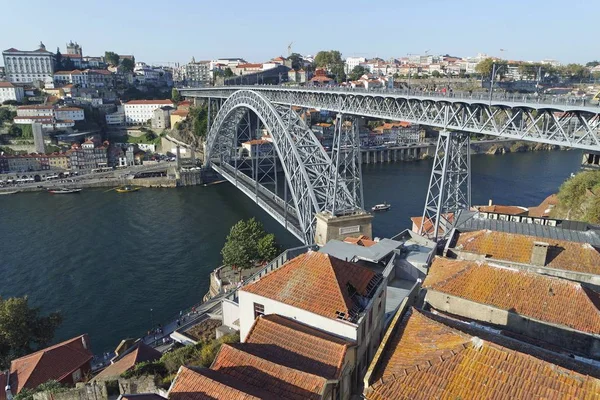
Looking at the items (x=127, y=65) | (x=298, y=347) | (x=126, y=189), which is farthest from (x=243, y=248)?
(x=127, y=65)

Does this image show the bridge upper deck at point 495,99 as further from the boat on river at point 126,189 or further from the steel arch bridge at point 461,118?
the boat on river at point 126,189

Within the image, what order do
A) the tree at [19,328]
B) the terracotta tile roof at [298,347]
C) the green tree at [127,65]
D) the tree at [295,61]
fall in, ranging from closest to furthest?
the terracotta tile roof at [298,347] → the tree at [19,328] → the tree at [295,61] → the green tree at [127,65]

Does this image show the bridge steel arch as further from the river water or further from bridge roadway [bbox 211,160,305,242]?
the river water

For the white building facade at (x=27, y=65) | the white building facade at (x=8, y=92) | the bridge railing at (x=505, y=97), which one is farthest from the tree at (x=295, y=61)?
the bridge railing at (x=505, y=97)

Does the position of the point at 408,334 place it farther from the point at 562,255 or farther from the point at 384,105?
the point at 384,105

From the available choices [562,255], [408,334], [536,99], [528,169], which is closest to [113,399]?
[408,334]

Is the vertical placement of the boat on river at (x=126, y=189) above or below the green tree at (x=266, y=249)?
below

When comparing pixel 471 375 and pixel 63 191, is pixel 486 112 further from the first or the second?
pixel 63 191

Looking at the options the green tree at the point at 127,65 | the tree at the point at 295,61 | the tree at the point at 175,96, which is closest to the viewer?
the tree at the point at 175,96
